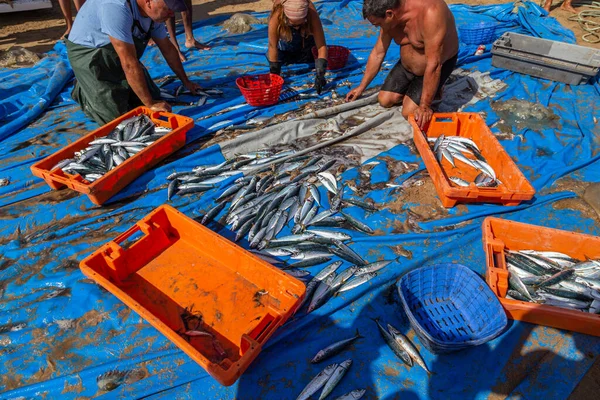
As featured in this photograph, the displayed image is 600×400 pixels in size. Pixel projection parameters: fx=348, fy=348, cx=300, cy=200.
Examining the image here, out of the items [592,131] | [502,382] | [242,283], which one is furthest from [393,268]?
[592,131]

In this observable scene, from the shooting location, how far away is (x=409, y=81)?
550 cm

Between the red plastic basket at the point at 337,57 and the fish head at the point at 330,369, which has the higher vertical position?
the red plastic basket at the point at 337,57

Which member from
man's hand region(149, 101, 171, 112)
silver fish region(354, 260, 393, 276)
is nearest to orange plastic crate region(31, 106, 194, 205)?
man's hand region(149, 101, 171, 112)

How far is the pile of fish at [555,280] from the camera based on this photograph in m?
2.79

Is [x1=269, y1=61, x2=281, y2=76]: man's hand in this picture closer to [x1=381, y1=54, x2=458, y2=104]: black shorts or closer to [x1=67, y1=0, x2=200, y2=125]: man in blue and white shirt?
[x1=67, y1=0, x2=200, y2=125]: man in blue and white shirt

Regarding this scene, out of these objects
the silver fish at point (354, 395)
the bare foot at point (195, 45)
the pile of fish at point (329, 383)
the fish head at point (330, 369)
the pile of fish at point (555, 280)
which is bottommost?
the silver fish at point (354, 395)

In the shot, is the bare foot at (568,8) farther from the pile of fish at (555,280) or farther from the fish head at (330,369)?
the fish head at (330,369)

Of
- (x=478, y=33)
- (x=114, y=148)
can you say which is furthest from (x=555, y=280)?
(x=478, y=33)

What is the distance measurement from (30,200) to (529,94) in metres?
7.57

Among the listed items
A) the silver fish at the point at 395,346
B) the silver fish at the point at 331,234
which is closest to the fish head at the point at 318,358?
the silver fish at the point at 395,346

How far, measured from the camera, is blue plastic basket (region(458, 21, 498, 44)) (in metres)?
7.16

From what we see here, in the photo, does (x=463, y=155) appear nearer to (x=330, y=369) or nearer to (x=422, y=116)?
(x=422, y=116)

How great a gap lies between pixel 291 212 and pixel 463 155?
230 cm

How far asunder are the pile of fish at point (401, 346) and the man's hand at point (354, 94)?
13.1 feet
